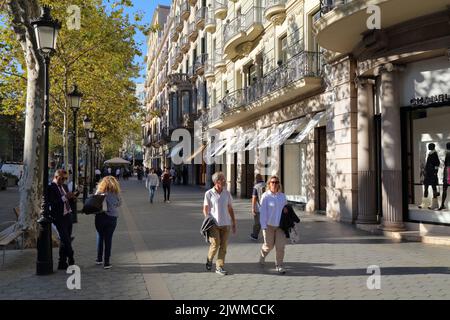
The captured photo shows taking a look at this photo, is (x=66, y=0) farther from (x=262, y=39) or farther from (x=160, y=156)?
(x=160, y=156)

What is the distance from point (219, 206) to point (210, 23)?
24.6 meters

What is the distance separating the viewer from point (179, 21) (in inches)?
1678

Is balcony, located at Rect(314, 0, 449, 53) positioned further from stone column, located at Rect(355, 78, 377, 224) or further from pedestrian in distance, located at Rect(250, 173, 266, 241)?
pedestrian in distance, located at Rect(250, 173, 266, 241)

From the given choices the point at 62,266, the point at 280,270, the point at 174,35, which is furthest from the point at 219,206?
the point at 174,35

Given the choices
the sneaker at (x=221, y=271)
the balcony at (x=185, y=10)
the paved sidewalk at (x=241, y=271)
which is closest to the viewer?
the paved sidewalk at (x=241, y=271)

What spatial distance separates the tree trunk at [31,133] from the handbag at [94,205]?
8.63 ft

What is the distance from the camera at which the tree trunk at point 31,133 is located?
9.42 m

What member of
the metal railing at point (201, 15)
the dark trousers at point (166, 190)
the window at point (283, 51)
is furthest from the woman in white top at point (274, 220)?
the metal railing at point (201, 15)

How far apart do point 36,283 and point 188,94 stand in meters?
33.5

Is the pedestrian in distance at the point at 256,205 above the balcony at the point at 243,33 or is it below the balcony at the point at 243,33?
below

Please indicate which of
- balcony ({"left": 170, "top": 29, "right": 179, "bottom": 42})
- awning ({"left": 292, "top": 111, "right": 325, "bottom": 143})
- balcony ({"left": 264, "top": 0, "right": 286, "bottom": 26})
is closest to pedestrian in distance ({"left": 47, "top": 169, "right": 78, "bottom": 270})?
awning ({"left": 292, "top": 111, "right": 325, "bottom": 143})

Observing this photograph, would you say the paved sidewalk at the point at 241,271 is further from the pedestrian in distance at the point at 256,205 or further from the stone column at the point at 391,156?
the stone column at the point at 391,156

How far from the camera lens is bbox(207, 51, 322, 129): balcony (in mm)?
15492

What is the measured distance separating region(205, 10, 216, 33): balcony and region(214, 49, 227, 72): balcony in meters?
1.82
